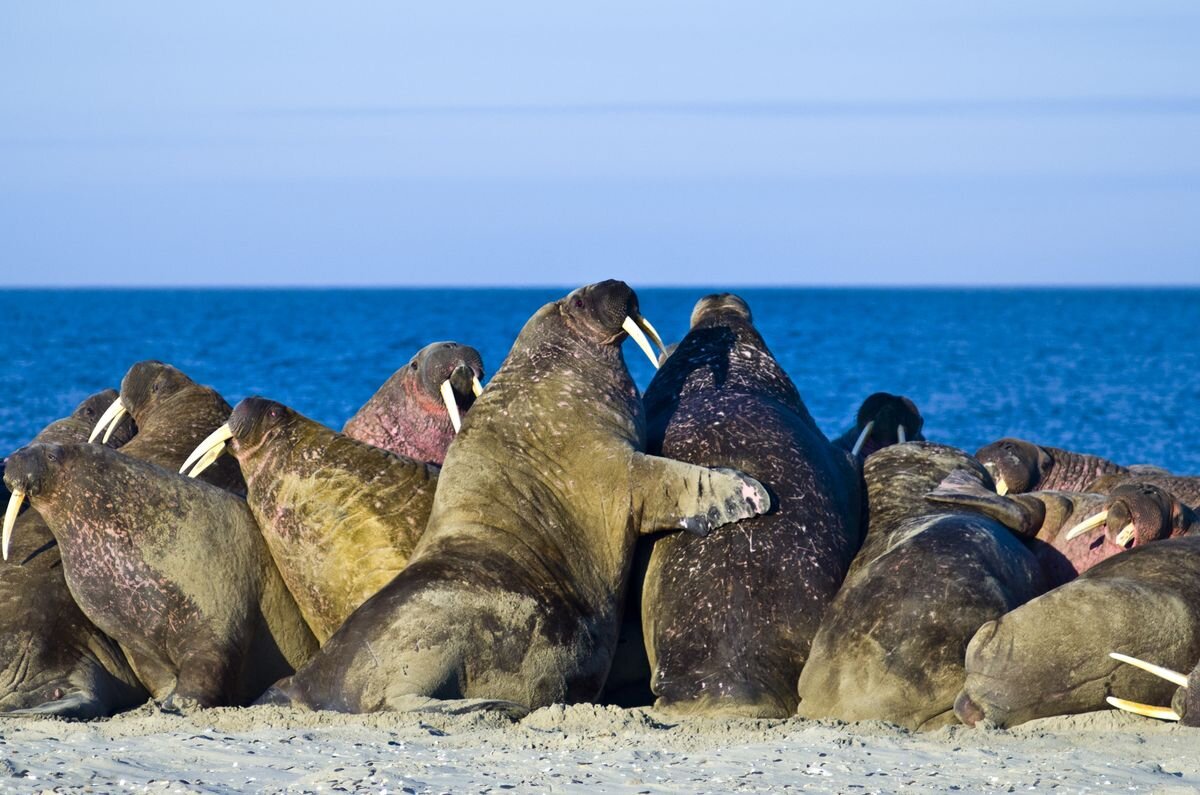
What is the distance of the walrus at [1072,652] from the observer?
253 inches

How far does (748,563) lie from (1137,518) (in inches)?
68.2

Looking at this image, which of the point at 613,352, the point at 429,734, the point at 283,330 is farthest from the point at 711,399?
the point at 283,330

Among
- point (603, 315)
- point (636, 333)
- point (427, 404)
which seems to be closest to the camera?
point (636, 333)

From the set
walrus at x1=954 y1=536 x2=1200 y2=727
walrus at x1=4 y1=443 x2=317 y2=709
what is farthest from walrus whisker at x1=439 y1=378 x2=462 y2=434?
walrus at x1=954 y1=536 x2=1200 y2=727

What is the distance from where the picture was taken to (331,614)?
7.33 m

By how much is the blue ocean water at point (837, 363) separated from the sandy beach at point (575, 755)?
559 inches

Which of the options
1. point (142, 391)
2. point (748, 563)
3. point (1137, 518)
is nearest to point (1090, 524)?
point (1137, 518)

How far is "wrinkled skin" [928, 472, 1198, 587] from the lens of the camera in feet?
24.2

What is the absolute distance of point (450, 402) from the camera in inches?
352

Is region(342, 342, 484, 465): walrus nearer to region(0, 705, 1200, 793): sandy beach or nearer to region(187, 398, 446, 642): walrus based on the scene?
region(187, 398, 446, 642): walrus

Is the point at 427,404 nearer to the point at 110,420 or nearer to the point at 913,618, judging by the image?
the point at 110,420

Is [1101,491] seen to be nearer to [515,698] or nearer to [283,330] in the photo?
[515,698]

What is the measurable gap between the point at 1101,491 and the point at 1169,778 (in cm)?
339

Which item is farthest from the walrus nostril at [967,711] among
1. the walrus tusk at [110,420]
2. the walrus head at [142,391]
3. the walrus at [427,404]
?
the walrus tusk at [110,420]
